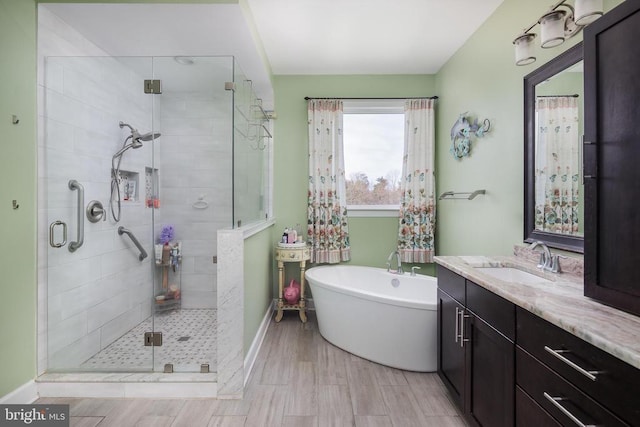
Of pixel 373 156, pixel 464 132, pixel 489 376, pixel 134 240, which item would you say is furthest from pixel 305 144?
pixel 489 376

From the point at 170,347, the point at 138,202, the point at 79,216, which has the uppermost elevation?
the point at 138,202

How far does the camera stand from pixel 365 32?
8.88 ft

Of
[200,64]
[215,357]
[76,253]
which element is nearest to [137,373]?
[215,357]

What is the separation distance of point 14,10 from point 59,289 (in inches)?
67.2

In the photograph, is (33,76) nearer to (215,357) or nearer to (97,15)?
(97,15)

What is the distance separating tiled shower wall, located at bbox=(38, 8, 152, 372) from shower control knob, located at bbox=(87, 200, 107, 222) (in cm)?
4

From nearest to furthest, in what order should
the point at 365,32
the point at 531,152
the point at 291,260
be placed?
1. the point at 531,152
2. the point at 365,32
3. the point at 291,260

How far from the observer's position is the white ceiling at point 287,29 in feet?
6.93

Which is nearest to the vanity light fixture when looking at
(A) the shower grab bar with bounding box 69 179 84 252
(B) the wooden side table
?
(B) the wooden side table

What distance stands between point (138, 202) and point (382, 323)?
2.15 meters

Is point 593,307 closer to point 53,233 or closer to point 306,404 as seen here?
point 306,404

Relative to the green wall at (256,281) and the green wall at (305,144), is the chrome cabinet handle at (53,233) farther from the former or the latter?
the green wall at (305,144)

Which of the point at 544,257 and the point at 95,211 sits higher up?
the point at 95,211

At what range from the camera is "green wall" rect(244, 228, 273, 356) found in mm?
2330
